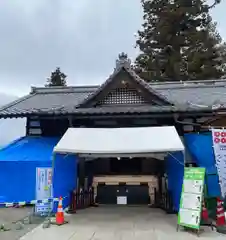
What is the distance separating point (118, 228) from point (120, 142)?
2183 mm

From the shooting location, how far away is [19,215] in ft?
28.3

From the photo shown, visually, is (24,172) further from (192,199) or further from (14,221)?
(192,199)

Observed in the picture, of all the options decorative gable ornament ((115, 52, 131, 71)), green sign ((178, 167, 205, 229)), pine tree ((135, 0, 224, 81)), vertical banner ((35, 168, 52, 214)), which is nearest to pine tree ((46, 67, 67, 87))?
pine tree ((135, 0, 224, 81))

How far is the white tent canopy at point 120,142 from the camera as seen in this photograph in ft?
24.3

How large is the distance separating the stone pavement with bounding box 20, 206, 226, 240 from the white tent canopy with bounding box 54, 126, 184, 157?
1.80 meters

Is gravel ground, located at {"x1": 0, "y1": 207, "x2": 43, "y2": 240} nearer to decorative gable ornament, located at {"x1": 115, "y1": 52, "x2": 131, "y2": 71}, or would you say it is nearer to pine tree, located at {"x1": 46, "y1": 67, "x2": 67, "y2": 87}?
decorative gable ornament, located at {"x1": 115, "y1": 52, "x2": 131, "y2": 71}

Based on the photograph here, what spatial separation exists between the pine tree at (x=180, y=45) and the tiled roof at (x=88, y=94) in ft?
35.8

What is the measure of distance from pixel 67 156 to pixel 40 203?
161cm

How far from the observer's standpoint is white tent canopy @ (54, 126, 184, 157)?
7.41m

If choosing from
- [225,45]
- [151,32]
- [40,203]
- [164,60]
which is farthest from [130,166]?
[225,45]

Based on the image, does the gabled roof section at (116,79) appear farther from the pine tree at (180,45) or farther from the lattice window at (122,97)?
the pine tree at (180,45)

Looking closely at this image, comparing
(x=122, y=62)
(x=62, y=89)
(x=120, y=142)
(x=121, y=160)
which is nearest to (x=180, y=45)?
(x=62, y=89)

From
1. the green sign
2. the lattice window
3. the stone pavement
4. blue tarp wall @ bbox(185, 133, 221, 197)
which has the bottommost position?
the stone pavement

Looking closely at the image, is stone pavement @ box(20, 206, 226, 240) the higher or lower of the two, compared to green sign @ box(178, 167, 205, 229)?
lower
